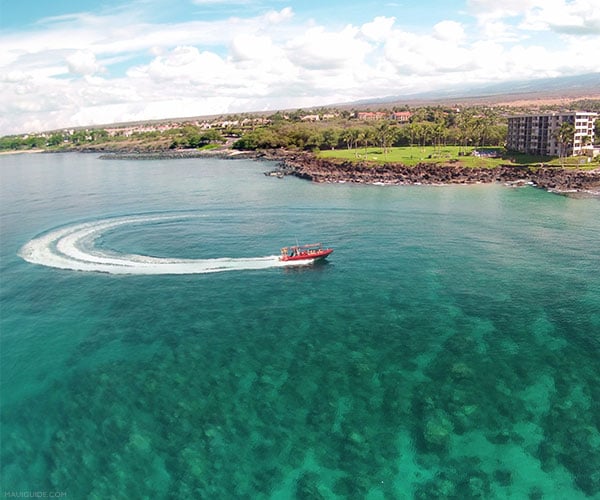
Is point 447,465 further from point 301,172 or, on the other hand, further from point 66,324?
point 301,172

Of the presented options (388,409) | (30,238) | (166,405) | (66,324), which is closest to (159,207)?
(30,238)

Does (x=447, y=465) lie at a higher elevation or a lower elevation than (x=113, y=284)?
lower

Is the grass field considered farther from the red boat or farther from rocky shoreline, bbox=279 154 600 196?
the red boat

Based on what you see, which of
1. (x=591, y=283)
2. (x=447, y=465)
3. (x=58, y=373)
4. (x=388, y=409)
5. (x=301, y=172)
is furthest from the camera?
(x=301, y=172)

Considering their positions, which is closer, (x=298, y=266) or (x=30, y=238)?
(x=298, y=266)

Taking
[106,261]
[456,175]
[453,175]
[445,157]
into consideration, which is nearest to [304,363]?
[106,261]

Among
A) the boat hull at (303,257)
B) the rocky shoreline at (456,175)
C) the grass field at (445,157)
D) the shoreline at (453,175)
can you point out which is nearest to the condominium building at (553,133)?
the grass field at (445,157)

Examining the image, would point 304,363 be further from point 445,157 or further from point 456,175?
point 445,157
